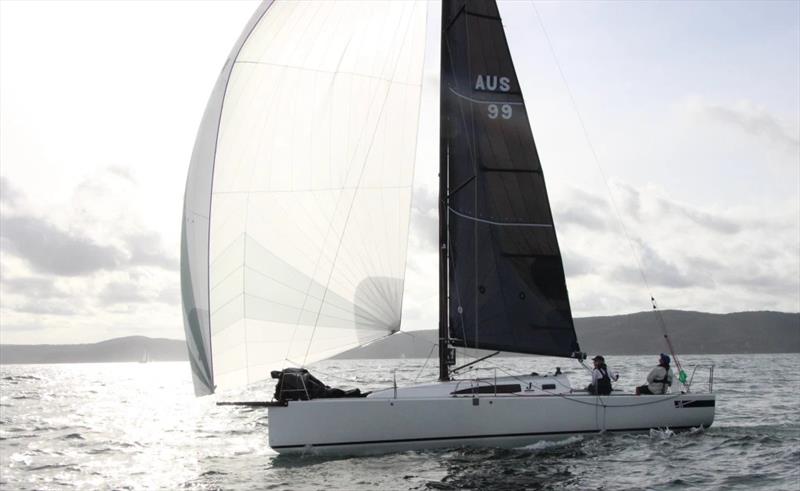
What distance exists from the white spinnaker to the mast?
868 mm

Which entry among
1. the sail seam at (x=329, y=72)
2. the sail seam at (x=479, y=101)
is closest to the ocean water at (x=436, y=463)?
the sail seam at (x=329, y=72)

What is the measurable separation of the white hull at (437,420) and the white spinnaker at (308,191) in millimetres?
1132

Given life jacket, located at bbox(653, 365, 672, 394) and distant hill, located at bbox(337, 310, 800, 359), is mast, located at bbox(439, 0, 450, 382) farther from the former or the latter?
distant hill, located at bbox(337, 310, 800, 359)

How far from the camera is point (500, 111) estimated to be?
17797mm

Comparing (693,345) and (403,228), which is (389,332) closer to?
(403,228)

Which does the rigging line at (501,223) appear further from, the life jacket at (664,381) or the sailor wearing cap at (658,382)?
the life jacket at (664,381)

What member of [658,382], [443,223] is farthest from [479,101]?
[658,382]

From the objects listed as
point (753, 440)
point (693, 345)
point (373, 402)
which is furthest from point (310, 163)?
point (693, 345)

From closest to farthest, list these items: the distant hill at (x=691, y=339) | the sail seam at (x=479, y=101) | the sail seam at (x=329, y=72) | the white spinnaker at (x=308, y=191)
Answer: the white spinnaker at (x=308, y=191) → the sail seam at (x=329, y=72) → the sail seam at (x=479, y=101) → the distant hill at (x=691, y=339)

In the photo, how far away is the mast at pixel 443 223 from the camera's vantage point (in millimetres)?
16703

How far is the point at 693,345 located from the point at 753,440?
588ft

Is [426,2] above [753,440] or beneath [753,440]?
above

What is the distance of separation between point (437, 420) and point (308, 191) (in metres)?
4.84

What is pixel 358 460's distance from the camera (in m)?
14.8
